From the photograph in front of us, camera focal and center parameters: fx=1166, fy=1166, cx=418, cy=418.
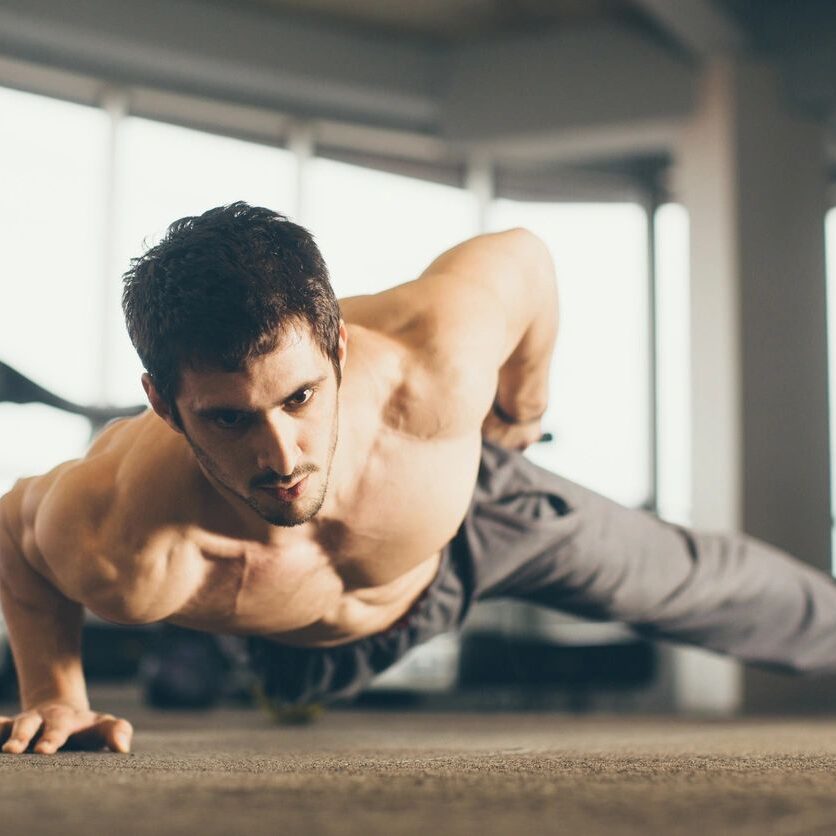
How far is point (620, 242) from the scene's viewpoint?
5359 mm

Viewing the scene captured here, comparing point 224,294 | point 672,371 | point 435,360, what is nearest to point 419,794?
point 224,294

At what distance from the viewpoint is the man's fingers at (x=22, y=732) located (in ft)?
4.11

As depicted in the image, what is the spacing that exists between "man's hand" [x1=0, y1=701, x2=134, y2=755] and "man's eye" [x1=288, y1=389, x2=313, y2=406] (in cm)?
44

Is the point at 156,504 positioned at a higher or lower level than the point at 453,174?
lower

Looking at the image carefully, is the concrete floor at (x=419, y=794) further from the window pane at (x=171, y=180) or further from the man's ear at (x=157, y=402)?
the window pane at (x=171, y=180)

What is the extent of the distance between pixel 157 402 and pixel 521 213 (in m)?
4.28

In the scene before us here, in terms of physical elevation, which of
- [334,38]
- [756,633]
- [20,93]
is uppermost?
[334,38]

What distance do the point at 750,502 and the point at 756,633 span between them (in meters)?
2.57

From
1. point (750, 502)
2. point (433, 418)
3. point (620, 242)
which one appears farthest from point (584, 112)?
point (433, 418)

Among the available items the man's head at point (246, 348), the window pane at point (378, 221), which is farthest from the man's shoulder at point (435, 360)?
the window pane at point (378, 221)

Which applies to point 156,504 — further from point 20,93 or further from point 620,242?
point 620,242

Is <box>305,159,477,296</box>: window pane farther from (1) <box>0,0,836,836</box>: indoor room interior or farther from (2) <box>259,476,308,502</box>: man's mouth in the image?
(2) <box>259,476,308,502</box>: man's mouth

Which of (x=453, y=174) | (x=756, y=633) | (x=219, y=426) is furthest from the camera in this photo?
(x=453, y=174)

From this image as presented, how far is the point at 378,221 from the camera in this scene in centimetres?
502
